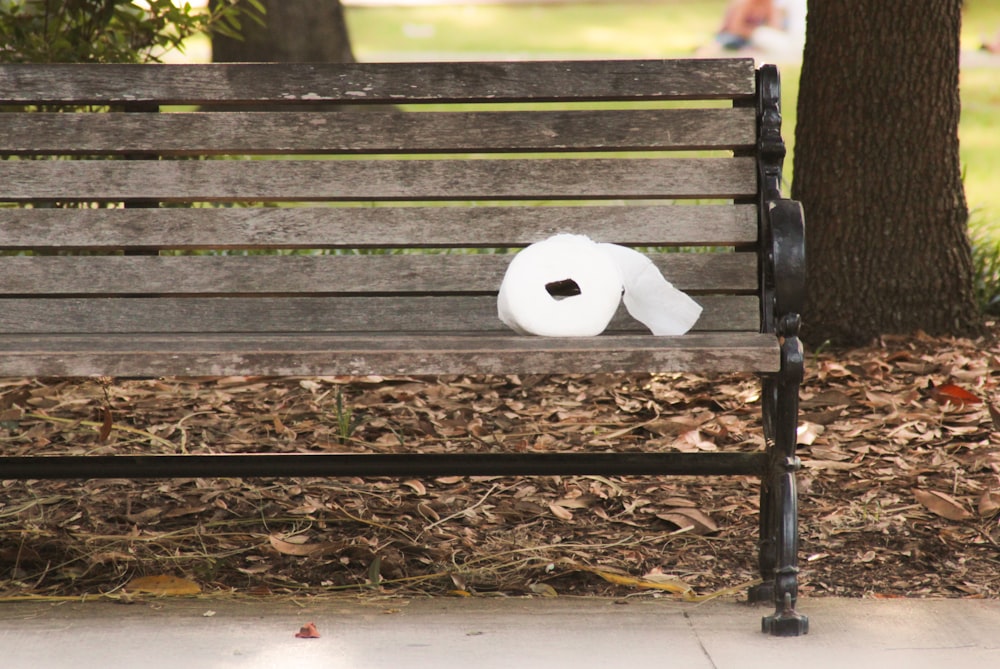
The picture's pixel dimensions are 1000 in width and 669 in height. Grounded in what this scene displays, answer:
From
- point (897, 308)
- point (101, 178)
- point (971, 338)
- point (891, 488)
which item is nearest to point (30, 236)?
point (101, 178)

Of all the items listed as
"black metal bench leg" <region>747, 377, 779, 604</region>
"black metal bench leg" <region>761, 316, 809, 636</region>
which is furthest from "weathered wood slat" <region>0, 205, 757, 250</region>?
"black metal bench leg" <region>761, 316, 809, 636</region>

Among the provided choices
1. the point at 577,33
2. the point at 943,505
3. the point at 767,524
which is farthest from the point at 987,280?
the point at 577,33

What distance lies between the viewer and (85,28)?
170 inches

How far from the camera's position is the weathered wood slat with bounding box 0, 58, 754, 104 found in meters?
3.05

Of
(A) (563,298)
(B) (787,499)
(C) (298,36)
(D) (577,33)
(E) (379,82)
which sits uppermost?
(D) (577,33)

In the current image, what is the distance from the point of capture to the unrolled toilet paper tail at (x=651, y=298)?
2.88 metres

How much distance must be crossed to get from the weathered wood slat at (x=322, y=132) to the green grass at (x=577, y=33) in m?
11.2

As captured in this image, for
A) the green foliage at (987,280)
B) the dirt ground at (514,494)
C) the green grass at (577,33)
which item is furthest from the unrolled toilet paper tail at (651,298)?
the green grass at (577,33)

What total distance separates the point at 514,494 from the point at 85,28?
2.31 metres

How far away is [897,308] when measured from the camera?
15.1 feet

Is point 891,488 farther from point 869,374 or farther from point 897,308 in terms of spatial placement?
point 897,308

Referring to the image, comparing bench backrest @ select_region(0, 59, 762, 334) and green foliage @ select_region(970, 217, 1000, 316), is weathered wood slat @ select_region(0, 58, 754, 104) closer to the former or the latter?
bench backrest @ select_region(0, 59, 762, 334)

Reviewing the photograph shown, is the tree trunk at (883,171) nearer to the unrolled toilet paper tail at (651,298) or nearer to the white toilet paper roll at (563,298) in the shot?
the unrolled toilet paper tail at (651,298)

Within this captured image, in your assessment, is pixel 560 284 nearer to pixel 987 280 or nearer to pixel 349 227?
pixel 349 227
